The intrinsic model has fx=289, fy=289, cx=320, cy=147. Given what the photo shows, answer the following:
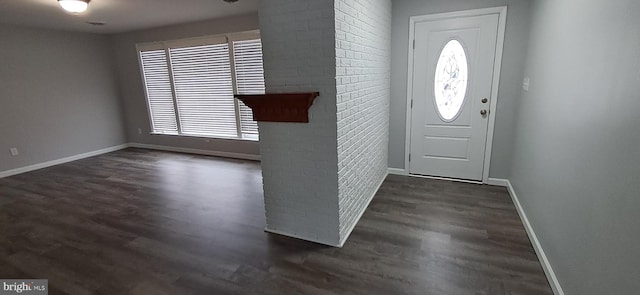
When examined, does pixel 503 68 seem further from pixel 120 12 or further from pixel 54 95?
pixel 54 95

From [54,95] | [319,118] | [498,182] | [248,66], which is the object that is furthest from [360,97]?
[54,95]

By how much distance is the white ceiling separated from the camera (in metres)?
3.61

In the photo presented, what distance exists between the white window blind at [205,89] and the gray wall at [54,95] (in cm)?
172

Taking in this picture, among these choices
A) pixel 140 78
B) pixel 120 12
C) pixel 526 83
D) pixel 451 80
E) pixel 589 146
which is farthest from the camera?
pixel 140 78

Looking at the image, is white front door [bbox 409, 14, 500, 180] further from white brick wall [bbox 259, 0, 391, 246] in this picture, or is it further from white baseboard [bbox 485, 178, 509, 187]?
white brick wall [bbox 259, 0, 391, 246]

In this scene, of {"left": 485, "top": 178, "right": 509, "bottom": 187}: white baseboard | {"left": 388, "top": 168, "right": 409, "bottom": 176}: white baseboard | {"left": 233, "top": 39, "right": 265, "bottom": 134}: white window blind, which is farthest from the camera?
{"left": 233, "top": 39, "right": 265, "bottom": 134}: white window blind

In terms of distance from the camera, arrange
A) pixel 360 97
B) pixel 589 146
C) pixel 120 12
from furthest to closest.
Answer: pixel 120 12 → pixel 360 97 → pixel 589 146

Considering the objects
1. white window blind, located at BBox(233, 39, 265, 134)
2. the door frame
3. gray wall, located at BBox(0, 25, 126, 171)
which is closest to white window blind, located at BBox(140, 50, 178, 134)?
gray wall, located at BBox(0, 25, 126, 171)

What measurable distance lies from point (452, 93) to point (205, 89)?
4.23 m

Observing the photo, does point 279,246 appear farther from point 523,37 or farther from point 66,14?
point 66,14

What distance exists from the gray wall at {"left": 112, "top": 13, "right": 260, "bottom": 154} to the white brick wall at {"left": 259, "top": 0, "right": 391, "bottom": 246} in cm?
269

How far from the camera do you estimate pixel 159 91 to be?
19.5 feet

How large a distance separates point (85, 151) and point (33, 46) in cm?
203

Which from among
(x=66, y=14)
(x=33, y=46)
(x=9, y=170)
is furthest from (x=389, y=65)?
(x=9, y=170)
